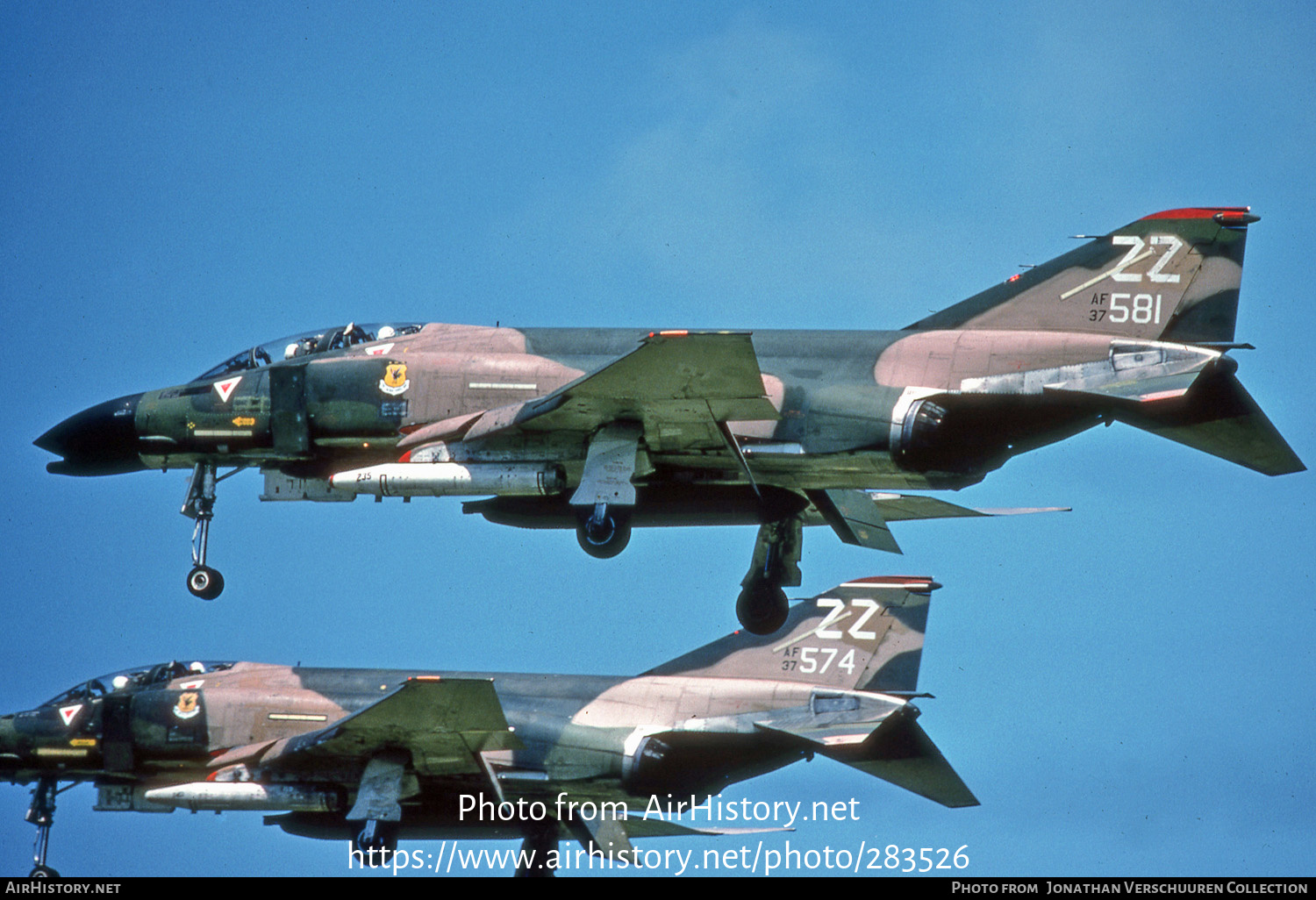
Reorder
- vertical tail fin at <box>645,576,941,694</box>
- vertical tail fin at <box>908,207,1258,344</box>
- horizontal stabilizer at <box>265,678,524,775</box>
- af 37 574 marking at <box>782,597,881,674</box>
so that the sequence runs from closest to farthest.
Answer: vertical tail fin at <box>908,207,1258,344</box>, horizontal stabilizer at <box>265,678,524,775</box>, vertical tail fin at <box>645,576,941,694</box>, af 37 574 marking at <box>782,597,881,674</box>

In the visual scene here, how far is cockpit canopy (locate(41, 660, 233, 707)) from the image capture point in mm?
27875

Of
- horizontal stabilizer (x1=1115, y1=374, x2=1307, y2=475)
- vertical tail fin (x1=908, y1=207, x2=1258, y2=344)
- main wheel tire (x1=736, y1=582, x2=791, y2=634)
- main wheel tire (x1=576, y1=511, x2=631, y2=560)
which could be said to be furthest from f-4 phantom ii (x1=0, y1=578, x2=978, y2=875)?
horizontal stabilizer (x1=1115, y1=374, x2=1307, y2=475)

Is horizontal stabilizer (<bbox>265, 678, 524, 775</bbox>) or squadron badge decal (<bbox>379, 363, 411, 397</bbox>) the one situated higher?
squadron badge decal (<bbox>379, 363, 411, 397</bbox>)

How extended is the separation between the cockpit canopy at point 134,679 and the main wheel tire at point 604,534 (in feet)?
31.3

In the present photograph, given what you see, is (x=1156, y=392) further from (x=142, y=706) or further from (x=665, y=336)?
(x=142, y=706)

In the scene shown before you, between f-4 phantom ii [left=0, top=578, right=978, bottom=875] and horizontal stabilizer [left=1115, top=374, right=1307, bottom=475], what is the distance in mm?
7362

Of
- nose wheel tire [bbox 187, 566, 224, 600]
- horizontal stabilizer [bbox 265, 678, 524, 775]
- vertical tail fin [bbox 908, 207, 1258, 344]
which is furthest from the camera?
nose wheel tire [bbox 187, 566, 224, 600]

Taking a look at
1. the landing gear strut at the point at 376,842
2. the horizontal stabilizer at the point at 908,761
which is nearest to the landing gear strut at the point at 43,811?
the landing gear strut at the point at 376,842

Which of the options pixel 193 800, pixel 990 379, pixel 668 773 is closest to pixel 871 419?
pixel 990 379

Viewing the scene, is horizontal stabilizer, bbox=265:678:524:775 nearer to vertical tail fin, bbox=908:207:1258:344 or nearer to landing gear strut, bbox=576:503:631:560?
landing gear strut, bbox=576:503:631:560

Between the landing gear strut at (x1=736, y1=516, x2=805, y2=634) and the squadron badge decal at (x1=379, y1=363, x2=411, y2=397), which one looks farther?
the landing gear strut at (x1=736, y1=516, x2=805, y2=634)

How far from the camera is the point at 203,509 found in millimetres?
23672

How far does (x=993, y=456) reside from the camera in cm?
2105

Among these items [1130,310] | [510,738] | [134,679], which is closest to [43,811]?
[134,679]
